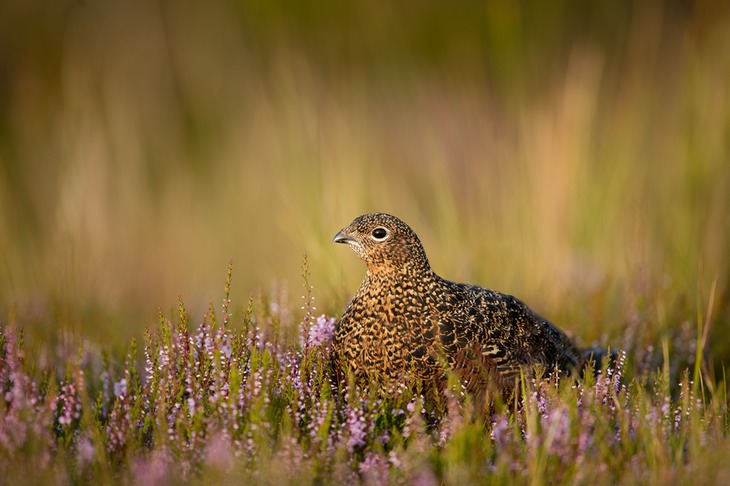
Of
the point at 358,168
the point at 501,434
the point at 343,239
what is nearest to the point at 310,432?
the point at 501,434

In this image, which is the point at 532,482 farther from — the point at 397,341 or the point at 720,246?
the point at 720,246

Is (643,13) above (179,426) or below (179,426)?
above

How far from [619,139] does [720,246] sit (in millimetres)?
1241

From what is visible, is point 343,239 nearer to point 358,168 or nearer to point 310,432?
point 310,432

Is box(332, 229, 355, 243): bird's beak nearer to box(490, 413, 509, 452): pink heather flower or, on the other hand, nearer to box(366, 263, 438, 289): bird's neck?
box(366, 263, 438, 289): bird's neck

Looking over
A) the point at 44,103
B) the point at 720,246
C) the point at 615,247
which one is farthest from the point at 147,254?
the point at 720,246

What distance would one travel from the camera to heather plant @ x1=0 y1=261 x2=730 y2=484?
2672 mm

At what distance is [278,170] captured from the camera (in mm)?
7531

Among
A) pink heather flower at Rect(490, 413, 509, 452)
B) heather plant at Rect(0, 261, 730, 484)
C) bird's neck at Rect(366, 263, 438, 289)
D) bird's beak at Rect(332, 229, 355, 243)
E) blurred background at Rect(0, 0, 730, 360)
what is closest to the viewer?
heather plant at Rect(0, 261, 730, 484)

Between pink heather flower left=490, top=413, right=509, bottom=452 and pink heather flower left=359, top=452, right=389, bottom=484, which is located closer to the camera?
pink heather flower left=359, top=452, right=389, bottom=484

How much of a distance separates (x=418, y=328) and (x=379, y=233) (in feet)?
1.63

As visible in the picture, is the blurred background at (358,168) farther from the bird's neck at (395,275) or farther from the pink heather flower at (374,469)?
the pink heather flower at (374,469)

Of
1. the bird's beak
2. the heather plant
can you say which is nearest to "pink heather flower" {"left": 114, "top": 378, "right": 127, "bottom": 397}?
the heather plant

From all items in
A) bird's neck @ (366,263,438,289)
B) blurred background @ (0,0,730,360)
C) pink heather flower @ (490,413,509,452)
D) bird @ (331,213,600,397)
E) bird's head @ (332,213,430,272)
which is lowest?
pink heather flower @ (490,413,509,452)
